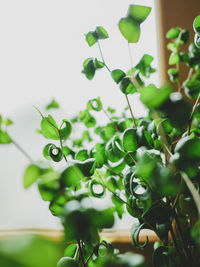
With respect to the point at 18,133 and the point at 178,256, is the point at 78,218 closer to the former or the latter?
the point at 178,256

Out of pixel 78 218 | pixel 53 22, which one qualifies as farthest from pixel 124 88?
pixel 53 22

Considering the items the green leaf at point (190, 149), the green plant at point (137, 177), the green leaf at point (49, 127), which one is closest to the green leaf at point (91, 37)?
the green plant at point (137, 177)

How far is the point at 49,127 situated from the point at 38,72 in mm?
1102

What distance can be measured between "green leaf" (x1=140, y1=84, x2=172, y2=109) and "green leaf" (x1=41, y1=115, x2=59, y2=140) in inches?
7.8

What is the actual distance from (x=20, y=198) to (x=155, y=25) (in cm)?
130

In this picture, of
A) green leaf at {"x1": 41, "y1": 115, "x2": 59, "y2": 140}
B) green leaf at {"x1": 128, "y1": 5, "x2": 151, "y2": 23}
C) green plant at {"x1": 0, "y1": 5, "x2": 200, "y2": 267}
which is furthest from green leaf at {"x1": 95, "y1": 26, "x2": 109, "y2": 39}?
green leaf at {"x1": 41, "y1": 115, "x2": 59, "y2": 140}

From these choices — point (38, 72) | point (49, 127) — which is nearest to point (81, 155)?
point (49, 127)

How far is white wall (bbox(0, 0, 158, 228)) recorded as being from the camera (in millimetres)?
1302

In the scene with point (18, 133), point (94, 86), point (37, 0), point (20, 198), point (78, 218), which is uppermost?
point (37, 0)

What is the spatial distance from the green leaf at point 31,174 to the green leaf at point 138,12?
319 mm

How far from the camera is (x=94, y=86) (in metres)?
1.34

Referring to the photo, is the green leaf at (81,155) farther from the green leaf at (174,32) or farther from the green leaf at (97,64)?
the green leaf at (174,32)

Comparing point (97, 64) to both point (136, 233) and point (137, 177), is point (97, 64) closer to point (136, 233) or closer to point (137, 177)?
point (137, 177)

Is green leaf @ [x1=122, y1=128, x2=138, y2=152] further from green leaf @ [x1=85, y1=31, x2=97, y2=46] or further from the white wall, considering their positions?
the white wall
